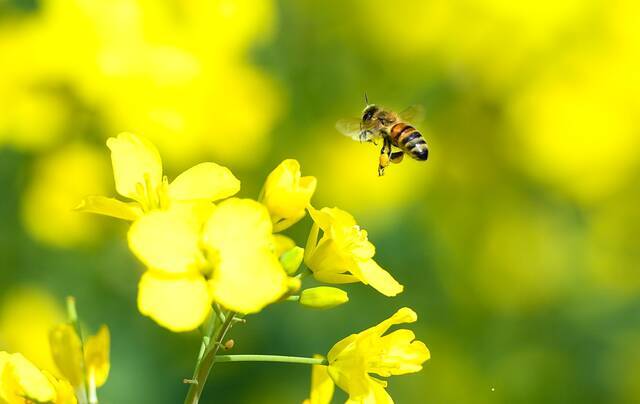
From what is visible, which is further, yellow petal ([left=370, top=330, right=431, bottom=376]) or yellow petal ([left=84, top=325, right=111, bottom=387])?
yellow petal ([left=370, top=330, right=431, bottom=376])

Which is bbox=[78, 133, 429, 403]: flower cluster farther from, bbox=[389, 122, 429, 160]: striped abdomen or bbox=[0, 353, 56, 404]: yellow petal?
bbox=[389, 122, 429, 160]: striped abdomen

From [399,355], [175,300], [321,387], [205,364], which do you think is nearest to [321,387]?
[321,387]

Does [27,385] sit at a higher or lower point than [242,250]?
lower

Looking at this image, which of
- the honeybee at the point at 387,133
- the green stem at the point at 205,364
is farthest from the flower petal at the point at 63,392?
the honeybee at the point at 387,133

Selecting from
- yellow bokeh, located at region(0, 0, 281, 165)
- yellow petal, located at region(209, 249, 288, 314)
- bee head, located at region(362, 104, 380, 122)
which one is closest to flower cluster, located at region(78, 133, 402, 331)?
yellow petal, located at region(209, 249, 288, 314)

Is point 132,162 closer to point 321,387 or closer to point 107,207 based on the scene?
point 107,207

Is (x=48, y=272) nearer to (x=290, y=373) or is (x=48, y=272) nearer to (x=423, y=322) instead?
(x=290, y=373)

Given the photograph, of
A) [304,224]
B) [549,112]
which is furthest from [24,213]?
[549,112]
